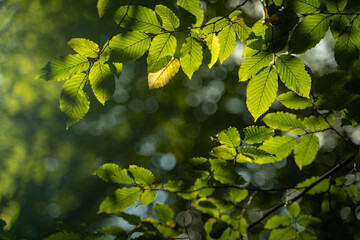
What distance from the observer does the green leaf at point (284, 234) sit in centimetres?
92

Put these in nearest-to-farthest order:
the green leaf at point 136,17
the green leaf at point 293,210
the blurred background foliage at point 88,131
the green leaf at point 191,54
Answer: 1. the green leaf at point 136,17
2. the green leaf at point 191,54
3. the green leaf at point 293,210
4. the blurred background foliage at point 88,131

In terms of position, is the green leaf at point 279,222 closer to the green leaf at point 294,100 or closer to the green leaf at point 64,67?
the green leaf at point 294,100

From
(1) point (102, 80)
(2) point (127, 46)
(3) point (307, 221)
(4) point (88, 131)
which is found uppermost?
(2) point (127, 46)

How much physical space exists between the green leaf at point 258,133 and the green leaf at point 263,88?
71mm

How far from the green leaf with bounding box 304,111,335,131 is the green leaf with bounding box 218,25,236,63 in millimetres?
390

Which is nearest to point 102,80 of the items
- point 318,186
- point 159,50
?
point 159,50

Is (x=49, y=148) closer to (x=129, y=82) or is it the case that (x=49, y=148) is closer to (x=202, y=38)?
(x=129, y=82)

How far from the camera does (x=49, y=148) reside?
688 cm

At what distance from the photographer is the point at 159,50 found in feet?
2.74

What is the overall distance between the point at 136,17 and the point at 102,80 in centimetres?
23

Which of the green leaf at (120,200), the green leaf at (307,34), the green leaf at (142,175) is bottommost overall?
the green leaf at (120,200)

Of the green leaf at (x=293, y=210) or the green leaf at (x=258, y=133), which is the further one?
the green leaf at (x=293, y=210)

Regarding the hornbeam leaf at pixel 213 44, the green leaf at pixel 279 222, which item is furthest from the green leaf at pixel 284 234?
the hornbeam leaf at pixel 213 44

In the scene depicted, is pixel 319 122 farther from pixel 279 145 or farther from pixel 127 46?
pixel 127 46
